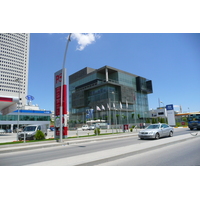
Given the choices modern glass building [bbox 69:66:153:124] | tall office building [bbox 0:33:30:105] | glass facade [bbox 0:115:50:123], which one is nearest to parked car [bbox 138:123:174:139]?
modern glass building [bbox 69:66:153:124]

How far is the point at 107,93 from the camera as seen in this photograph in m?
68.4

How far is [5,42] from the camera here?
139875 millimetres

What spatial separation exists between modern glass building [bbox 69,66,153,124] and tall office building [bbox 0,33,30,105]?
239 feet

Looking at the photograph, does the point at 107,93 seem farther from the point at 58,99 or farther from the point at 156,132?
the point at 156,132

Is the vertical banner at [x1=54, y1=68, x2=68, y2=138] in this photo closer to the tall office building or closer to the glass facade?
the glass facade

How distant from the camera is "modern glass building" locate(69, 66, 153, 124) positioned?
6896 cm

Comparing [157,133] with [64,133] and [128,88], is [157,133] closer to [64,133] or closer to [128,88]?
[64,133]

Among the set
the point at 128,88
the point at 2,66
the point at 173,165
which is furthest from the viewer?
the point at 2,66

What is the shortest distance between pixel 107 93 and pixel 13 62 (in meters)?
115

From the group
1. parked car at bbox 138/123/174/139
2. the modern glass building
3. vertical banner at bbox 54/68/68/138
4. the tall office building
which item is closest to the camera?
parked car at bbox 138/123/174/139

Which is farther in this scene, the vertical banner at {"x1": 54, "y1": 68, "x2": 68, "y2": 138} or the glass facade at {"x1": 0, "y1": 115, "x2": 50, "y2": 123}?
the glass facade at {"x1": 0, "y1": 115, "x2": 50, "y2": 123}

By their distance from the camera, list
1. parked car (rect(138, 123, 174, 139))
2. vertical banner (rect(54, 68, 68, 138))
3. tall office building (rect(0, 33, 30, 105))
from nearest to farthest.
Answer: parked car (rect(138, 123, 174, 139)) → vertical banner (rect(54, 68, 68, 138)) → tall office building (rect(0, 33, 30, 105))
